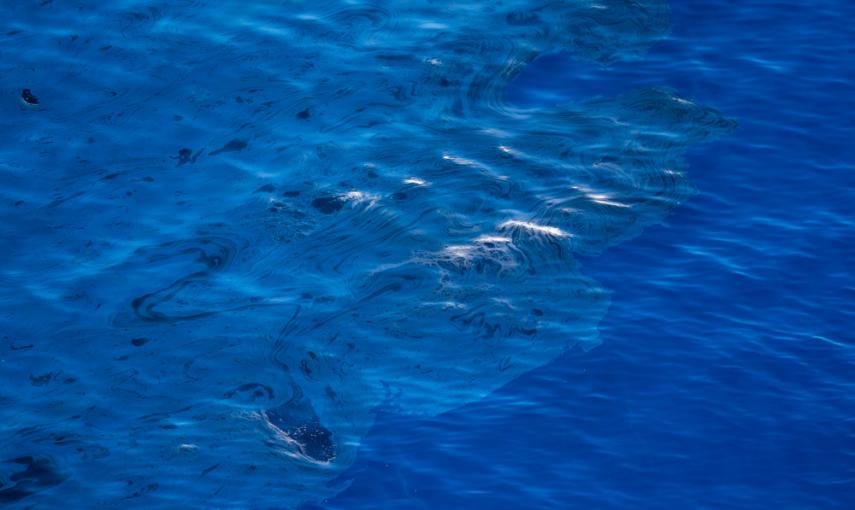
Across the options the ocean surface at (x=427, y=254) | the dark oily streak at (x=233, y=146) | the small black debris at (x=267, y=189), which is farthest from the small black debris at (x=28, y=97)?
the small black debris at (x=267, y=189)

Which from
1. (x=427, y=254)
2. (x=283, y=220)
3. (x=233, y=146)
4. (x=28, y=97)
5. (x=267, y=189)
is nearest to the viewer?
(x=427, y=254)

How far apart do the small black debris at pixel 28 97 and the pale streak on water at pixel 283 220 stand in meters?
0.12

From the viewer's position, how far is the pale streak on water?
786 centimetres

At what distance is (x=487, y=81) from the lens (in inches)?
435

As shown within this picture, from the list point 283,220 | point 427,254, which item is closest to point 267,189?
point 283,220

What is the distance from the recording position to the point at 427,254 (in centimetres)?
922

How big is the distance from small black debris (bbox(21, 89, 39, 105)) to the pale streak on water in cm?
12

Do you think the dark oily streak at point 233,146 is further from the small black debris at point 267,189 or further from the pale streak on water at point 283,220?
the small black debris at point 267,189

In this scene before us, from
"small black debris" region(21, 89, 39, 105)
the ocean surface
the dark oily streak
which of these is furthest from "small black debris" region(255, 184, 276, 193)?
"small black debris" region(21, 89, 39, 105)

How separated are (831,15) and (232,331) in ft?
26.0

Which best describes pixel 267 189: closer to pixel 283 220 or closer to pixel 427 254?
pixel 283 220

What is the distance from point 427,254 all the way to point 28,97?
456 centimetres

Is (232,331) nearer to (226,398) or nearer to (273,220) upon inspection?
(226,398)

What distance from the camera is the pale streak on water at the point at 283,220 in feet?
25.8
